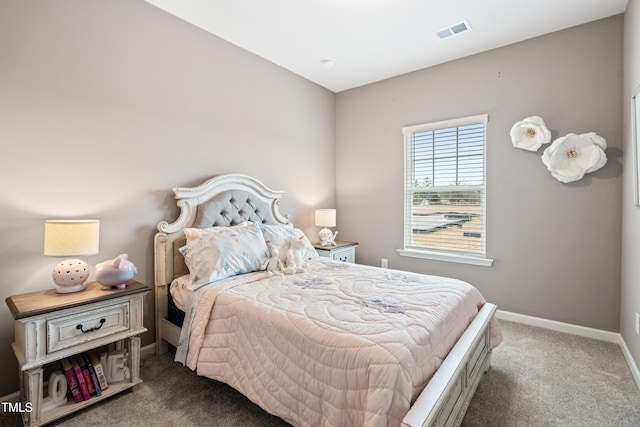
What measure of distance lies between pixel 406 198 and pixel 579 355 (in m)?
2.15

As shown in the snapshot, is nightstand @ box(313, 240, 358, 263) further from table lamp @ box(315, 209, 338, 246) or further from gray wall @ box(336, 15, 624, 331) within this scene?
gray wall @ box(336, 15, 624, 331)

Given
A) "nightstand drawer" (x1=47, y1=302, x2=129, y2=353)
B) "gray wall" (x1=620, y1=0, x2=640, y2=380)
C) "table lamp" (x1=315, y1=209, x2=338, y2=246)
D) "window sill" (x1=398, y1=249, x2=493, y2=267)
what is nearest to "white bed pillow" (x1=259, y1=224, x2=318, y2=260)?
"table lamp" (x1=315, y1=209, x2=338, y2=246)

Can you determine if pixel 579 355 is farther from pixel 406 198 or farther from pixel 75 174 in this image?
pixel 75 174

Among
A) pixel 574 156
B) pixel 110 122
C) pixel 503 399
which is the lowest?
pixel 503 399

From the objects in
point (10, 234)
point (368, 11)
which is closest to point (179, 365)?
point (10, 234)

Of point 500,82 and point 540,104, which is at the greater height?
point 500,82

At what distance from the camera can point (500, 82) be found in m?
3.08

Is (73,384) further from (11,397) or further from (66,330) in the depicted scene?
(11,397)

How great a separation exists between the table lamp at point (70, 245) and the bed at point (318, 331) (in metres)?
0.57

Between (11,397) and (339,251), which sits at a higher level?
(339,251)

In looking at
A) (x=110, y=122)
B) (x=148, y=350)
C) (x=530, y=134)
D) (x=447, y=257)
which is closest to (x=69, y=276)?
(x=148, y=350)

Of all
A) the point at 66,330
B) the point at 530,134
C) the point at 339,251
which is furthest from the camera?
the point at 339,251

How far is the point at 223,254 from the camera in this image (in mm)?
2246

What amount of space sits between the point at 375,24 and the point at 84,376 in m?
3.39
